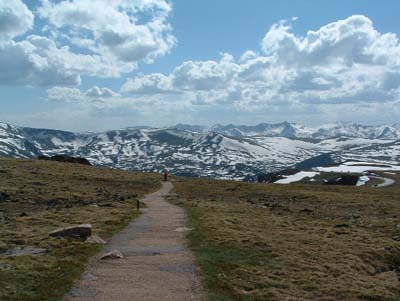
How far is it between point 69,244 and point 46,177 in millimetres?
52595

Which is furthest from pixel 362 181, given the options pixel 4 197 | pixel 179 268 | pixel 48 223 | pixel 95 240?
pixel 179 268

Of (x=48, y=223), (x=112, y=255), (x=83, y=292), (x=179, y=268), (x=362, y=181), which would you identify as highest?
(x=83, y=292)

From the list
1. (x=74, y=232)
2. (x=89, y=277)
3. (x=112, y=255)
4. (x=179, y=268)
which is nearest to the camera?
(x=89, y=277)

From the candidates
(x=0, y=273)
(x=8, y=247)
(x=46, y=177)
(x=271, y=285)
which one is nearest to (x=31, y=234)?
(x=8, y=247)

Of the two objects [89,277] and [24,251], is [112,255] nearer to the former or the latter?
[89,277]

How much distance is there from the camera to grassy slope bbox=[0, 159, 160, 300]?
18.5 m

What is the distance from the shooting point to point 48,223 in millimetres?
34219

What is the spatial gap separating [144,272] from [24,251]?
→ 24.2 ft

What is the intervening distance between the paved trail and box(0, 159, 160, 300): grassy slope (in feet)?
3.00

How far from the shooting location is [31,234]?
29.0 meters

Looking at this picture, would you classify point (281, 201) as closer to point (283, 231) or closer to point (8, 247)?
point (283, 231)

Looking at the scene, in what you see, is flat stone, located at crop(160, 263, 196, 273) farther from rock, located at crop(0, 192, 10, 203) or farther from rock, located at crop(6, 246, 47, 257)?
rock, located at crop(0, 192, 10, 203)

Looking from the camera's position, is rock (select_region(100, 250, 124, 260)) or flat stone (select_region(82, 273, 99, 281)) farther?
rock (select_region(100, 250, 124, 260))

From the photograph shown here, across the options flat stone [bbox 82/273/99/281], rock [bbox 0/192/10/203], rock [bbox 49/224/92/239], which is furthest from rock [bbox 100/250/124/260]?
rock [bbox 0/192/10/203]
